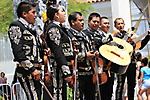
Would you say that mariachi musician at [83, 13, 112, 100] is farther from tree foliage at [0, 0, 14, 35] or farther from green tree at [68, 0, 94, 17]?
green tree at [68, 0, 94, 17]

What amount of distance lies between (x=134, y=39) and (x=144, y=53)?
9.52 m

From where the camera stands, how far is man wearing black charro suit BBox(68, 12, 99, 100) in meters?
5.81

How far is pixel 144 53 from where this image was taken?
1645 centimetres

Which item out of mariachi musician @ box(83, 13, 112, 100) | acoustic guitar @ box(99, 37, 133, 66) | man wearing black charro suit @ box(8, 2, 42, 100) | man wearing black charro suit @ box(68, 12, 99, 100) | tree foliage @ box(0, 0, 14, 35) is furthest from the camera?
tree foliage @ box(0, 0, 14, 35)

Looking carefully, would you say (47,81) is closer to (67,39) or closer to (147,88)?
(67,39)

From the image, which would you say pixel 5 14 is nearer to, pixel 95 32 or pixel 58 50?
pixel 95 32

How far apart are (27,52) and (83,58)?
1.32 metres

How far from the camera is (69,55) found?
539cm

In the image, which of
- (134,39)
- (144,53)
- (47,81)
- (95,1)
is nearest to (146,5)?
(144,53)

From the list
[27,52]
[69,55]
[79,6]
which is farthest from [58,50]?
[79,6]

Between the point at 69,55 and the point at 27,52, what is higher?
the point at 27,52

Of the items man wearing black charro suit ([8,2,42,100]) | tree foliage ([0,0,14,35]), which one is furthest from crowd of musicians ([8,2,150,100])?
tree foliage ([0,0,14,35])

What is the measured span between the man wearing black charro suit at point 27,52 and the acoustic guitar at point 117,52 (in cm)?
147

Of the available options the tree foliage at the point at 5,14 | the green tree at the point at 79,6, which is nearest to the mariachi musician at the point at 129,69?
the tree foliage at the point at 5,14
